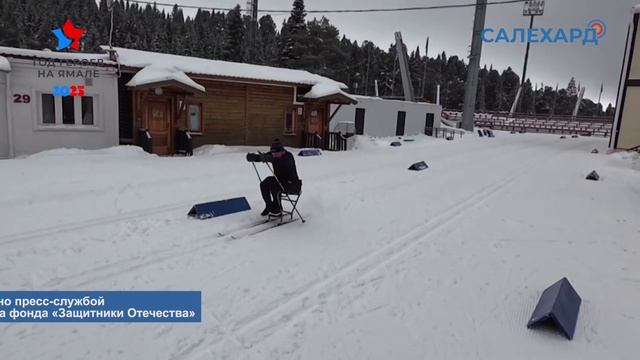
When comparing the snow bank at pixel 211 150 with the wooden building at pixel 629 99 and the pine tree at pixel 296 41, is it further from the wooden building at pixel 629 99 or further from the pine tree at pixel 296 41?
the pine tree at pixel 296 41

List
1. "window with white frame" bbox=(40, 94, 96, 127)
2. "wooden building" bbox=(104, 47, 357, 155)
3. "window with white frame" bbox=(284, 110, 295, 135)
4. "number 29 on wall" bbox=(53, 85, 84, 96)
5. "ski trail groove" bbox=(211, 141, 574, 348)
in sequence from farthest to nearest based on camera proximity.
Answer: "window with white frame" bbox=(284, 110, 295, 135) → "wooden building" bbox=(104, 47, 357, 155) → "window with white frame" bbox=(40, 94, 96, 127) → "number 29 on wall" bbox=(53, 85, 84, 96) → "ski trail groove" bbox=(211, 141, 574, 348)

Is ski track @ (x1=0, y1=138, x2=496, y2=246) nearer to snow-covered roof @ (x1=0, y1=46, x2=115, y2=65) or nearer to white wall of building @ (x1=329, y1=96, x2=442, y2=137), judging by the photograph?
snow-covered roof @ (x1=0, y1=46, x2=115, y2=65)

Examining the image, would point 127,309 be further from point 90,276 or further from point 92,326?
point 90,276

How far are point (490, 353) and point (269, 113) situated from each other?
15916mm

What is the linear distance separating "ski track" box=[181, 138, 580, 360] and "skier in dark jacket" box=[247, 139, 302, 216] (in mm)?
1966

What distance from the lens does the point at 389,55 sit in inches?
3250

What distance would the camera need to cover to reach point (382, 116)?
29.2 m

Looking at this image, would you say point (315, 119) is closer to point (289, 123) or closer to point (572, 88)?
point (289, 123)

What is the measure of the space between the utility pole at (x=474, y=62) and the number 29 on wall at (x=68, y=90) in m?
30.0

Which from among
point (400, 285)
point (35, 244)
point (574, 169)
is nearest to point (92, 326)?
point (35, 244)

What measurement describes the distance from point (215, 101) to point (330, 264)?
510 inches

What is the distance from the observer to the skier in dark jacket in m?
6.93

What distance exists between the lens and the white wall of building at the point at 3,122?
12195 millimetres

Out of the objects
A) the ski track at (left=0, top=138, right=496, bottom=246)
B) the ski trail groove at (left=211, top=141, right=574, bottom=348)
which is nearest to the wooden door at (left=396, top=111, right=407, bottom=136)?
the ski track at (left=0, top=138, right=496, bottom=246)
